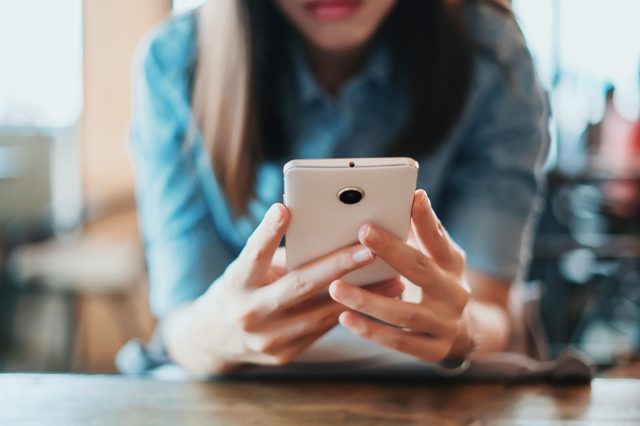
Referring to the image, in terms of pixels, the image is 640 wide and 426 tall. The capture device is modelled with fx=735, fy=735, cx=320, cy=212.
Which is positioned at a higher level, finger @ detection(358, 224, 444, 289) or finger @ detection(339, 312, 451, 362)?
finger @ detection(358, 224, 444, 289)

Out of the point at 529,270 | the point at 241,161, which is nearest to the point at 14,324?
the point at 529,270

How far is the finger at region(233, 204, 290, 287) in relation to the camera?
0.49 m

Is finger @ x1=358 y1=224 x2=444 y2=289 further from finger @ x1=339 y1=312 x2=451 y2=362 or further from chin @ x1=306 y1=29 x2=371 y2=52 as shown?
chin @ x1=306 y1=29 x2=371 y2=52

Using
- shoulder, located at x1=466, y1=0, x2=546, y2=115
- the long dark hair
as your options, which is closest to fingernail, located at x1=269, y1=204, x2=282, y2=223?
the long dark hair

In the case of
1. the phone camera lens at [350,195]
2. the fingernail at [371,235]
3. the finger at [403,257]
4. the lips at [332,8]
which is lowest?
the finger at [403,257]

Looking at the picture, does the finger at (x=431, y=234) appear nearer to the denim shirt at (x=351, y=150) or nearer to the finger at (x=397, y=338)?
the finger at (x=397, y=338)

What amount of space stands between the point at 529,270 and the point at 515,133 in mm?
1652

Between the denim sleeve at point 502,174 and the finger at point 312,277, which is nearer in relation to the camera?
the finger at point 312,277

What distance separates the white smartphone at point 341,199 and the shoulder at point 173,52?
398mm

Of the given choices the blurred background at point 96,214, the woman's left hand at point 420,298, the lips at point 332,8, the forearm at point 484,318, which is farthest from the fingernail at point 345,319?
the blurred background at point 96,214

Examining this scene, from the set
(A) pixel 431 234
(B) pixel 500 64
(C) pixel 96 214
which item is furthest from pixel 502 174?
(C) pixel 96 214

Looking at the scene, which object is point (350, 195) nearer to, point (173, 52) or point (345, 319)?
point (345, 319)

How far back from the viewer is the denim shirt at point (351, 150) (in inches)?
32.8

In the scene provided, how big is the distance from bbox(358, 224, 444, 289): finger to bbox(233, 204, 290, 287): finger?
0.18 ft
